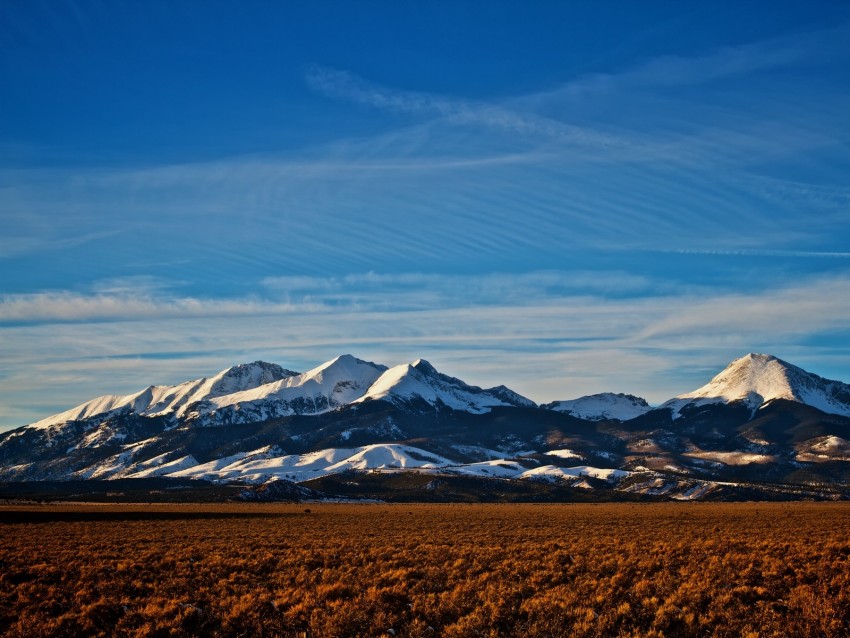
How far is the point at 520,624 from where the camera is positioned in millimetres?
18859

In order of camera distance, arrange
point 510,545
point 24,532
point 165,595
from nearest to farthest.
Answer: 1. point 165,595
2. point 510,545
3. point 24,532

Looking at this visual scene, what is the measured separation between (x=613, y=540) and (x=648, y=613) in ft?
78.3

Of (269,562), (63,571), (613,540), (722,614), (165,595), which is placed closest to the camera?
(722,614)

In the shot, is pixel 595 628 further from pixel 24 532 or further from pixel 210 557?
pixel 24 532

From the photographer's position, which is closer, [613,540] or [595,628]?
[595,628]

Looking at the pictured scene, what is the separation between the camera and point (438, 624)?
19344 mm

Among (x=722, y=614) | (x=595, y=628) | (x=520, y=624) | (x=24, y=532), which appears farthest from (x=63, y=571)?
(x=24, y=532)

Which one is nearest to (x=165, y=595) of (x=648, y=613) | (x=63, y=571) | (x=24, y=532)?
(x=63, y=571)

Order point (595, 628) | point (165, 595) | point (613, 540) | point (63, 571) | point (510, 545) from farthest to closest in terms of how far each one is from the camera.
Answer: point (613, 540) → point (510, 545) → point (63, 571) → point (165, 595) → point (595, 628)

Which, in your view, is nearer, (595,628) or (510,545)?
(595,628)

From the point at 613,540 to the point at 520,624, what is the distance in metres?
26.3

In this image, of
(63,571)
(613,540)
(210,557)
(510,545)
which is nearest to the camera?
(63,571)

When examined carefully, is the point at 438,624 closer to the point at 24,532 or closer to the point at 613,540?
the point at 613,540

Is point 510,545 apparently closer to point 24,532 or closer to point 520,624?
point 520,624
